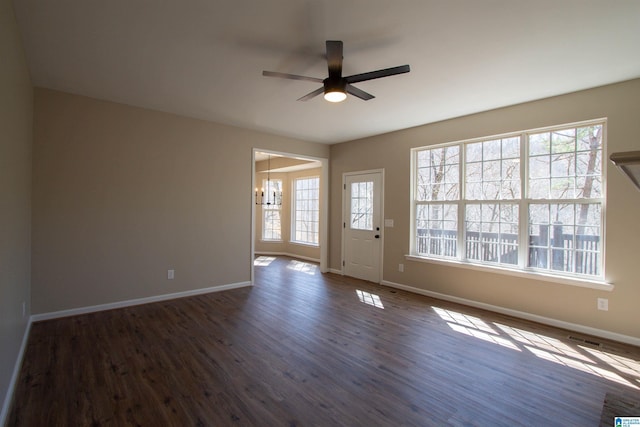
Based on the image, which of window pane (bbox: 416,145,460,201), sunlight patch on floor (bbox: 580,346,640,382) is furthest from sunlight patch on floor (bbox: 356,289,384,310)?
sunlight patch on floor (bbox: 580,346,640,382)

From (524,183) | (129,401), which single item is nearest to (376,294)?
(524,183)

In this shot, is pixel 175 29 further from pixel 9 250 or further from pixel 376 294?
pixel 376 294

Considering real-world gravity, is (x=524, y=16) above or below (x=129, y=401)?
above

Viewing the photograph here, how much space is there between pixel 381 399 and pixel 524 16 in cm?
292

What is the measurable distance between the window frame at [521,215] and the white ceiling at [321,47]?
0.55 m

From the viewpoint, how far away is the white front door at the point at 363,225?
565cm

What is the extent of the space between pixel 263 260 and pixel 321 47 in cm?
595

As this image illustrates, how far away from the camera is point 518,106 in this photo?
394cm

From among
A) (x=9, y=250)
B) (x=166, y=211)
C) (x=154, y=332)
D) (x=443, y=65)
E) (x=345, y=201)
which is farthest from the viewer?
Result: (x=345, y=201)

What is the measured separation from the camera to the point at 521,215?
13.1ft

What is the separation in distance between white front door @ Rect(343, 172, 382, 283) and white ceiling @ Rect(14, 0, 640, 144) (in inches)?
79.3

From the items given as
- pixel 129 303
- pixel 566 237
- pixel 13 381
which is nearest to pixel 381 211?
pixel 566 237

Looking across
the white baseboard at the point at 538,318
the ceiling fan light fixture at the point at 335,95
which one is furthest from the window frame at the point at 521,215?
the ceiling fan light fixture at the point at 335,95

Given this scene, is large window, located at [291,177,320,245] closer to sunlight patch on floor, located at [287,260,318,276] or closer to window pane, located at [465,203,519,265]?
sunlight patch on floor, located at [287,260,318,276]
